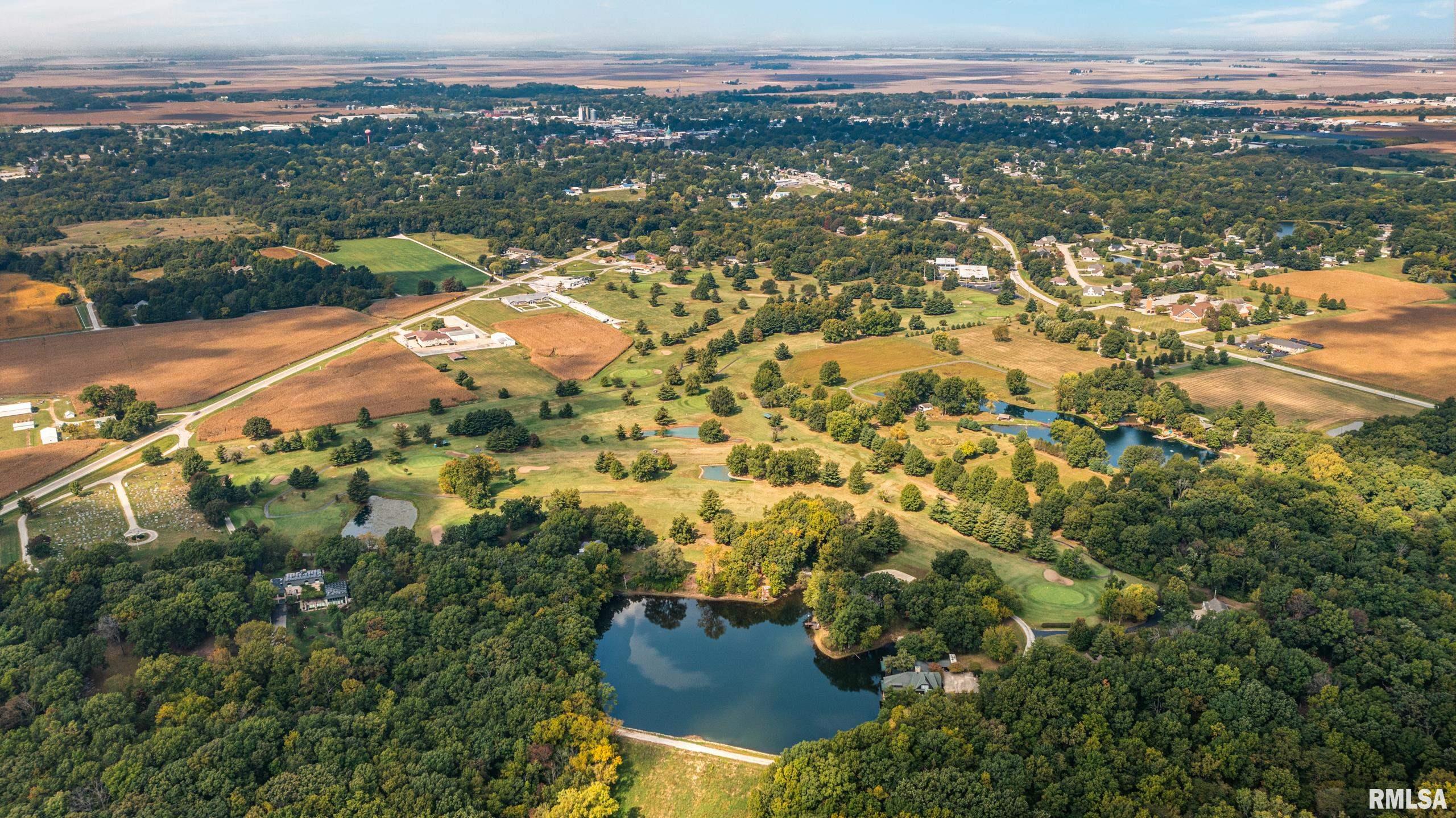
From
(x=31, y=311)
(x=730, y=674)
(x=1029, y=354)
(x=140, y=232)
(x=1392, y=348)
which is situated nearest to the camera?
(x=730, y=674)

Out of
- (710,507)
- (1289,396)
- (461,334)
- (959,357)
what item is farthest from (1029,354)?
(461,334)

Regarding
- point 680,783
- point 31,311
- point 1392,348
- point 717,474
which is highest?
point 1392,348

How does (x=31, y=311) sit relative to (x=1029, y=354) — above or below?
below

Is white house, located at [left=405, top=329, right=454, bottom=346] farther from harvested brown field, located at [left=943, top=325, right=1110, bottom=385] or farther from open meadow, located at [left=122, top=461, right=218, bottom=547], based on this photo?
harvested brown field, located at [left=943, top=325, right=1110, bottom=385]

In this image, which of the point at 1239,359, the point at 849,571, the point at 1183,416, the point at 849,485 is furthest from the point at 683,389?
the point at 1239,359

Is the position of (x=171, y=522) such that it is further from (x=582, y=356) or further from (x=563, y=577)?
(x=582, y=356)

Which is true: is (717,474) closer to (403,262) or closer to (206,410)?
(206,410)
